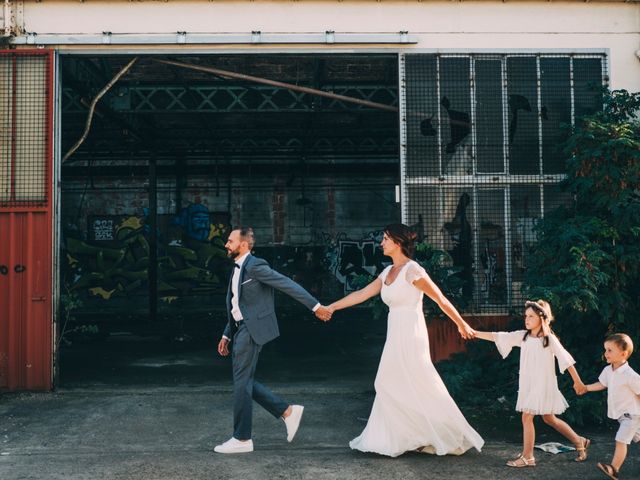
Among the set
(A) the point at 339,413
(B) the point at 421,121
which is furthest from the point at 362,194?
(A) the point at 339,413

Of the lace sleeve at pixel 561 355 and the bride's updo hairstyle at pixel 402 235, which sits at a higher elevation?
the bride's updo hairstyle at pixel 402 235

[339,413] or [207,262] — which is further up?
[207,262]

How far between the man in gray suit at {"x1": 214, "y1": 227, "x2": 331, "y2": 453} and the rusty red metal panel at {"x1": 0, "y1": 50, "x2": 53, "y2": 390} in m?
3.32

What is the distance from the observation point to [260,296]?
5.58 meters

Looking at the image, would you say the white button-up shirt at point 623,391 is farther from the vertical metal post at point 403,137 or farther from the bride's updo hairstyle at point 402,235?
the vertical metal post at point 403,137

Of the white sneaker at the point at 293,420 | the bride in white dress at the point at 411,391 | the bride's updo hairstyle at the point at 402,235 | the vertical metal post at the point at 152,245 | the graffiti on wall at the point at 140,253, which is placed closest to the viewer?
the bride in white dress at the point at 411,391

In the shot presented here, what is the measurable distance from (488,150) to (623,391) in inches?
164

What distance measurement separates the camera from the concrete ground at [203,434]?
5020mm

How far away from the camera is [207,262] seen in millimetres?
20203

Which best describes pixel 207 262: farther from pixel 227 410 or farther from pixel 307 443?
pixel 307 443

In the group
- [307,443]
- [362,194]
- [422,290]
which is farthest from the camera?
[362,194]

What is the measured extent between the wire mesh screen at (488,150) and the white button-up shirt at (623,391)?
10.9 ft

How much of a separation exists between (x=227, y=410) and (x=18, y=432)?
205 centimetres

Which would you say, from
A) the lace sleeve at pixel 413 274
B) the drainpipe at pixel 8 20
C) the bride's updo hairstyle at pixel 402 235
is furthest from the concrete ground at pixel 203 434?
the drainpipe at pixel 8 20
